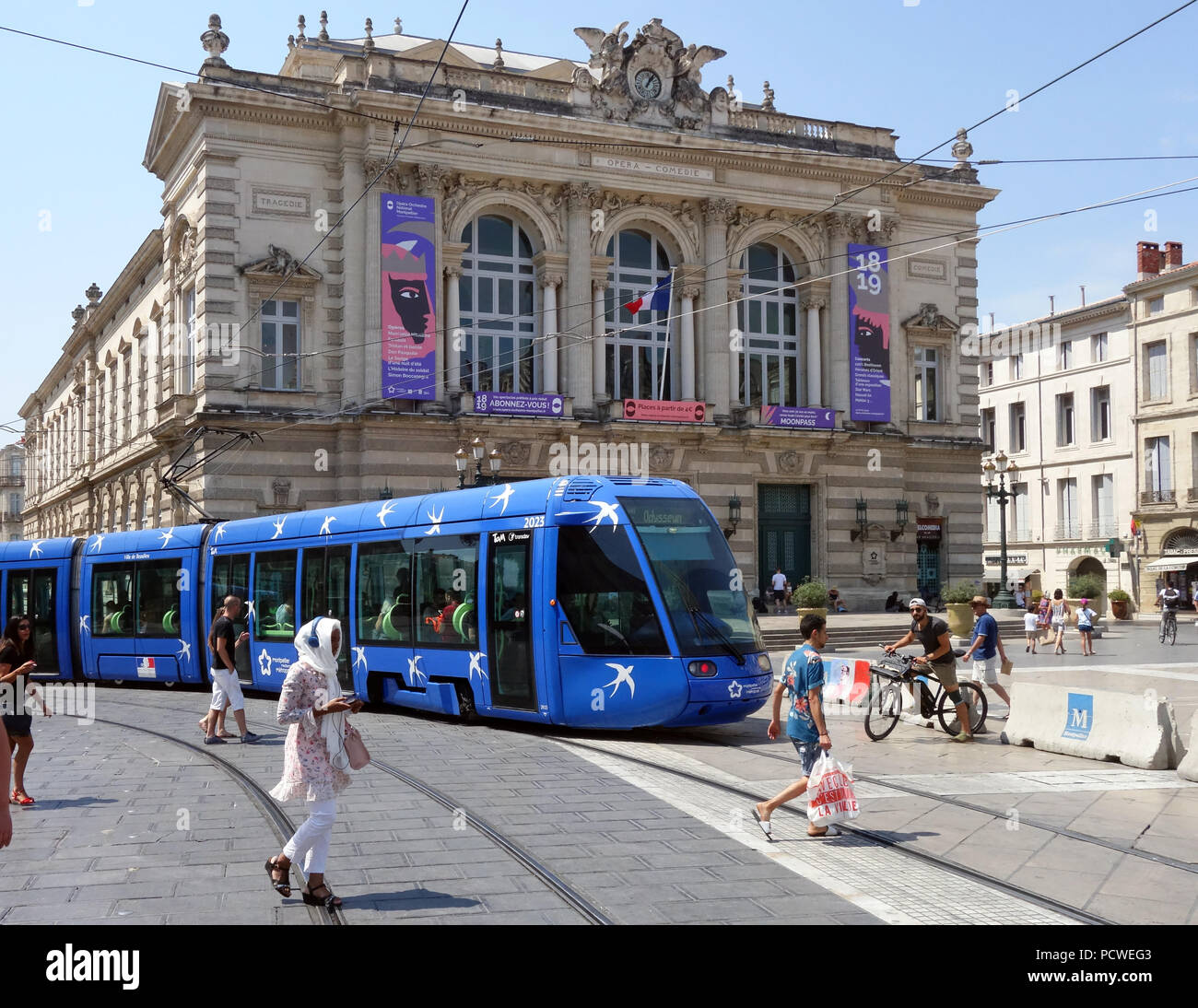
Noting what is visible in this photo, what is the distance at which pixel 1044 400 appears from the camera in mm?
61531

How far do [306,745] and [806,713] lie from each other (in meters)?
3.99

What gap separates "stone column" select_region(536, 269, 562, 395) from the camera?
3750 cm

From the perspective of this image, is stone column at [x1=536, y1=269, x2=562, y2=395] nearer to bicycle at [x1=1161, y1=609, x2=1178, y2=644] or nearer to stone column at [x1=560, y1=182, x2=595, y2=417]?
stone column at [x1=560, y1=182, x2=595, y2=417]

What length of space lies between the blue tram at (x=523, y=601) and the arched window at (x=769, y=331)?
23350mm

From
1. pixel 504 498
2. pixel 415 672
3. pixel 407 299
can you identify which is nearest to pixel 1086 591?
pixel 407 299

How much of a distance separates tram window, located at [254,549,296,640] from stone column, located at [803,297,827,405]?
970 inches

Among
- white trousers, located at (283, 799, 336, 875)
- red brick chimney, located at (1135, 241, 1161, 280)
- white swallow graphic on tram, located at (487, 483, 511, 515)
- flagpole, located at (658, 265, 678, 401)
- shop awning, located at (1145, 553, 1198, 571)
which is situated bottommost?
white trousers, located at (283, 799, 336, 875)

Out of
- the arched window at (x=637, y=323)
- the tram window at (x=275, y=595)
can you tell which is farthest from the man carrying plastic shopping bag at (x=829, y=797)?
the arched window at (x=637, y=323)

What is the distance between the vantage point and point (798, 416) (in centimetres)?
3956

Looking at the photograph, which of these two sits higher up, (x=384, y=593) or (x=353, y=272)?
(x=353, y=272)

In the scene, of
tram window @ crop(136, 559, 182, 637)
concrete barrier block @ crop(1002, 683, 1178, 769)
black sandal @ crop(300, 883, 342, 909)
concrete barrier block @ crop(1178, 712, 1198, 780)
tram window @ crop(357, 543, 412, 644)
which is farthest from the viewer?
tram window @ crop(136, 559, 182, 637)

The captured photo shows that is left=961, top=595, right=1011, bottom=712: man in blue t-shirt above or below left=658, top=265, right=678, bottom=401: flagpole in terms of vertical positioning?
below

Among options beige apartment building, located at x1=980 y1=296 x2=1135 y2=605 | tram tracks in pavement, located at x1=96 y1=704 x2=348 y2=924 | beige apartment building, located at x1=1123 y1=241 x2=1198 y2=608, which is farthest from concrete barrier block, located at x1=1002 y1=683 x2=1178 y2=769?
beige apartment building, located at x1=980 y1=296 x2=1135 y2=605

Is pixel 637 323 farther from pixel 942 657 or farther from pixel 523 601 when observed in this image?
pixel 942 657
